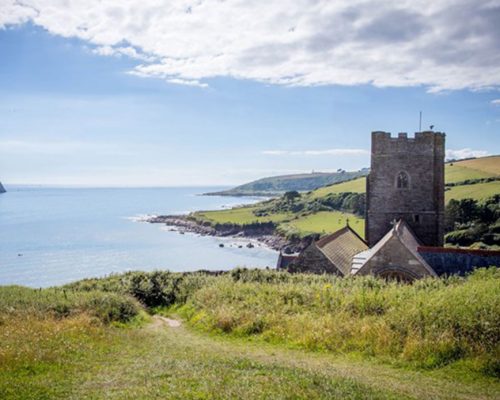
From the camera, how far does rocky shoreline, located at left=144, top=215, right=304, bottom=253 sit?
103m

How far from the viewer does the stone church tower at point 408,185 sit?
32406 mm

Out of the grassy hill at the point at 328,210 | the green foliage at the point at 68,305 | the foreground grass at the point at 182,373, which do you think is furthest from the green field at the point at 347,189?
the foreground grass at the point at 182,373

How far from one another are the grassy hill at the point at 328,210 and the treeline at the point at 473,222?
334 cm

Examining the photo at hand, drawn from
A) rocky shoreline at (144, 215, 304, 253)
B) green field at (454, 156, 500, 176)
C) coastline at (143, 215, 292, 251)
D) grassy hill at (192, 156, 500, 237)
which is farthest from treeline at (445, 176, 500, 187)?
coastline at (143, 215, 292, 251)

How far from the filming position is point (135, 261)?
277 feet

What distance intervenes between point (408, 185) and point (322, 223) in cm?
7921

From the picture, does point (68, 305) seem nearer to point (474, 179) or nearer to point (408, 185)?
point (408, 185)

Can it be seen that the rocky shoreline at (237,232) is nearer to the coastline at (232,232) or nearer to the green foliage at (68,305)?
the coastline at (232,232)

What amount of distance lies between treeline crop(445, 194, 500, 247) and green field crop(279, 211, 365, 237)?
55.7 ft

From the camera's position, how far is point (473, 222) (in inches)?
3182

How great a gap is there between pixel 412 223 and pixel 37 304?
81.6 feet

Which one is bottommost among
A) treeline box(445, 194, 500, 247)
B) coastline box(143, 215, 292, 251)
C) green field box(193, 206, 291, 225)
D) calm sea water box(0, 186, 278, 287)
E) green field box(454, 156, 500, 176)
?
calm sea water box(0, 186, 278, 287)

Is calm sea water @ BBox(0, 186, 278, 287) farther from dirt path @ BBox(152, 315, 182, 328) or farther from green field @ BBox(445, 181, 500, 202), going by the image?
dirt path @ BBox(152, 315, 182, 328)

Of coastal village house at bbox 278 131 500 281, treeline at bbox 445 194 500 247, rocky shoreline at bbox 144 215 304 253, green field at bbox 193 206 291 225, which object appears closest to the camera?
coastal village house at bbox 278 131 500 281
